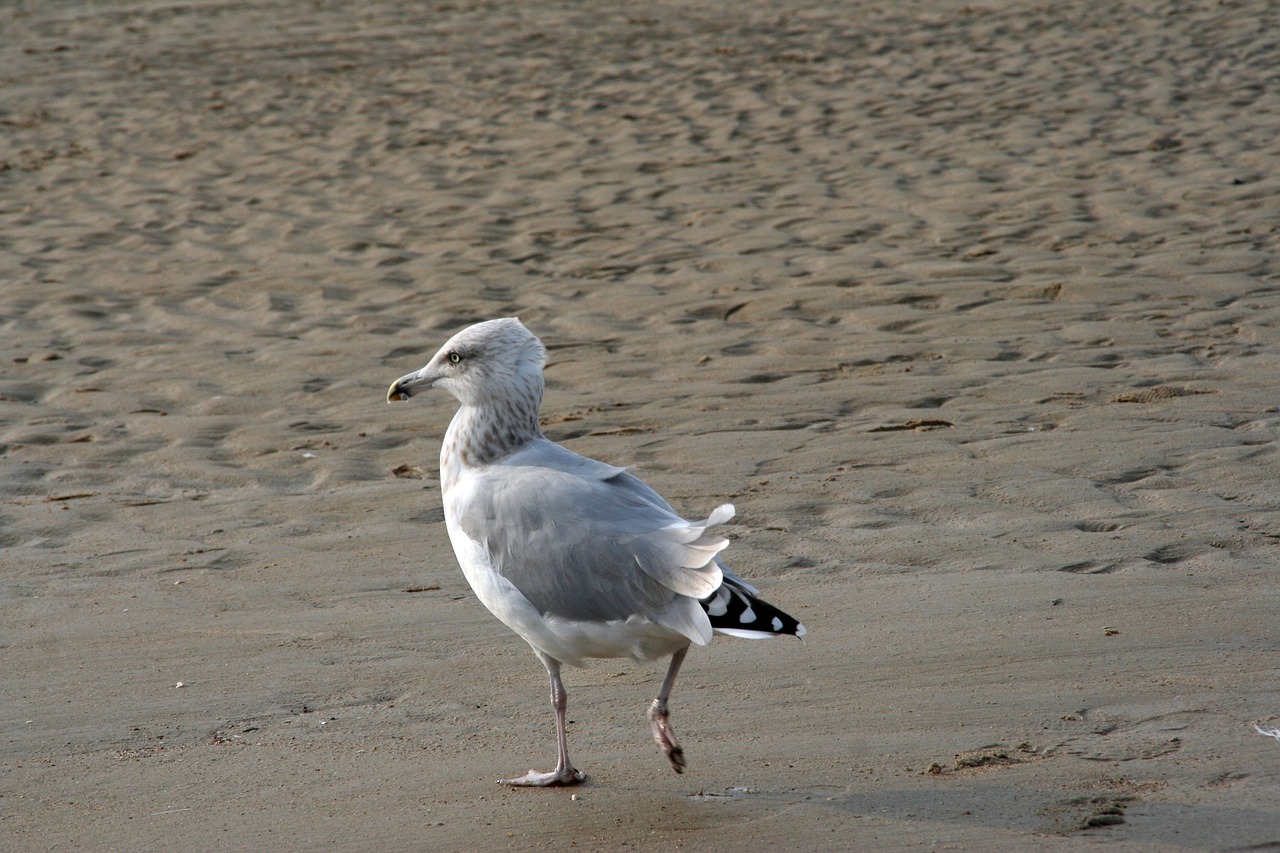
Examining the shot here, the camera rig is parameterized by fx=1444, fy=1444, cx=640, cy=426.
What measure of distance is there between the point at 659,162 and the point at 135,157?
469 cm

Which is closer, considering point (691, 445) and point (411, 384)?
point (411, 384)

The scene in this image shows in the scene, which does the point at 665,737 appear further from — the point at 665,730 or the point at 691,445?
the point at 691,445

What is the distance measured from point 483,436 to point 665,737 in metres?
1.01

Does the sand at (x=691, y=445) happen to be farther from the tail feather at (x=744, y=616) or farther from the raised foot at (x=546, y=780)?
the tail feather at (x=744, y=616)

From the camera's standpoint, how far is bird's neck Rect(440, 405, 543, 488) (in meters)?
3.98

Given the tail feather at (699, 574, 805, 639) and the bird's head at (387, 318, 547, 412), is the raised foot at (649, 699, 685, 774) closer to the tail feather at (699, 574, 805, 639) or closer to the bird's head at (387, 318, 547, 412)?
the tail feather at (699, 574, 805, 639)

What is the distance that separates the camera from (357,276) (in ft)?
30.4

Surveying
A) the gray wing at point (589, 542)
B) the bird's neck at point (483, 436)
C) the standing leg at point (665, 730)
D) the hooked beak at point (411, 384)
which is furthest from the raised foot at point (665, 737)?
the hooked beak at point (411, 384)

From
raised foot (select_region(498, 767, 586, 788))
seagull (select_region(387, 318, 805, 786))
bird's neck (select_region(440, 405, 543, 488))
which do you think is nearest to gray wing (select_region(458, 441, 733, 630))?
seagull (select_region(387, 318, 805, 786))

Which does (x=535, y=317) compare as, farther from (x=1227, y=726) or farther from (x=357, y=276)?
(x=1227, y=726)

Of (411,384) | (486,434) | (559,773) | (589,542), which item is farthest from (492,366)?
(559,773)

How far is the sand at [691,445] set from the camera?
3.57 m

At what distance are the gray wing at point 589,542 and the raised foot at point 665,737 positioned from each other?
0.80ft

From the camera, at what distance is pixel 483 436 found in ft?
13.0
